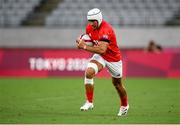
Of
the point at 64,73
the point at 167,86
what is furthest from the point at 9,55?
the point at 167,86

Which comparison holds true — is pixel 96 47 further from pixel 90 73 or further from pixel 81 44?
pixel 90 73

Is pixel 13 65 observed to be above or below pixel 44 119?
below

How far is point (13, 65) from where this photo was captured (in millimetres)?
26641

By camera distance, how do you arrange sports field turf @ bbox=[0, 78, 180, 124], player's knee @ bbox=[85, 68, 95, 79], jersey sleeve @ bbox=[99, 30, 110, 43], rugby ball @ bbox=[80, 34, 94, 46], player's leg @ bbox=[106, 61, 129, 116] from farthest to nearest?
1. rugby ball @ bbox=[80, 34, 94, 46]
2. player's leg @ bbox=[106, 61, 129, 116]
3. player's knee @ bbox=[85, 68, 95, 79]
4. jersey sleeve @ bbox=[99, 30, 110, 43]
5. sports field turf @ bbox=[0, 78, 180, 124]

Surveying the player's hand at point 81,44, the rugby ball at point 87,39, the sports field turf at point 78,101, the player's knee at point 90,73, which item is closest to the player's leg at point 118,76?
the sports field turf at point 78,101

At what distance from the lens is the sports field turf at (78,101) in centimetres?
1316

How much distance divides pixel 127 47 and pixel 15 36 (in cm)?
537

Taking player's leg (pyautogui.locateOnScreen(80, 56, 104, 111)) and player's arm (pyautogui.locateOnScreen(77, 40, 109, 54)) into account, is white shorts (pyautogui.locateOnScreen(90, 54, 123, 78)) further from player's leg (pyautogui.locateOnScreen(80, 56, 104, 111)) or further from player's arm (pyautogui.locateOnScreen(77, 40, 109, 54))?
player's arm (pyautogui.locateOnScreen(77, 40, 109, 54))

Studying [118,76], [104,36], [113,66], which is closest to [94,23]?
[104,36]

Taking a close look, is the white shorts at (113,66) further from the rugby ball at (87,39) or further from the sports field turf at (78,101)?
the sports field turf at (78,101)

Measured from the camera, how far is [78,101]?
1716 centimetres

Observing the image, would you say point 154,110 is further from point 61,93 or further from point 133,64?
point 133,64

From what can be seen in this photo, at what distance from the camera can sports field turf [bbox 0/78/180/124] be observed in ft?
43.2

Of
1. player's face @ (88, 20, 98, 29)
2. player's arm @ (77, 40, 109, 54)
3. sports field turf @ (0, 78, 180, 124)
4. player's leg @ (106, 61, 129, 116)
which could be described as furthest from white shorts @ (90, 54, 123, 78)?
sports field turf @ (0, 78, 180, 124)
